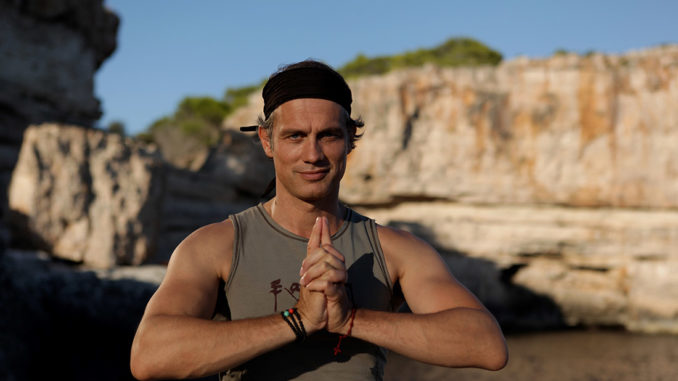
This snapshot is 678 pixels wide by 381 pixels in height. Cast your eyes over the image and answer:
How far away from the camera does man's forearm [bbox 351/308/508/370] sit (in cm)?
150

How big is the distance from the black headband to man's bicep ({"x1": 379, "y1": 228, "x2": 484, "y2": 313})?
440 mm

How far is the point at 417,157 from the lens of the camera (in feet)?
62.0

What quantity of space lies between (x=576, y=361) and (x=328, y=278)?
13.6 metres

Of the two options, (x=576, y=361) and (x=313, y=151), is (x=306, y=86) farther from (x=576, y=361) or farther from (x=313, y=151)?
(x=576, y=361)

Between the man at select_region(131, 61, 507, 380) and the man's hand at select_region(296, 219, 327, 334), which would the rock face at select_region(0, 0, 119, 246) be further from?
the man's hand at select_region(296, 219, 327, 334)

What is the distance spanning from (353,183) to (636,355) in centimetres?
939

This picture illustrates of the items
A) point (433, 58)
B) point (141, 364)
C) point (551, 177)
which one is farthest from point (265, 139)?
point (433, 58)

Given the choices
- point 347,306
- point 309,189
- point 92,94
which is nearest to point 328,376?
point 347,306

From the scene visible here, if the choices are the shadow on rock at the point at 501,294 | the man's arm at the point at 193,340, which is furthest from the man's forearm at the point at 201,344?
the shadow on rock at the point at 501,294

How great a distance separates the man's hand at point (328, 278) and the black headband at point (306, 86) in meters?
0.42

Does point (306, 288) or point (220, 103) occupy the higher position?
point (220, 103)

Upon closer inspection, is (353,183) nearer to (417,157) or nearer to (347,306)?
(417,157)

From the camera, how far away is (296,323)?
1.45 metres

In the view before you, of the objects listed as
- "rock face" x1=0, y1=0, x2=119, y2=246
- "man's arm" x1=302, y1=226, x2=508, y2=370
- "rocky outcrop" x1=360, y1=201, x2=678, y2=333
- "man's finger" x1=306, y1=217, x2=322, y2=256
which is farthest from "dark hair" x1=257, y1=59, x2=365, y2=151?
"rocky outcrop" x1=360, y1=201, x2=678, y2=333
